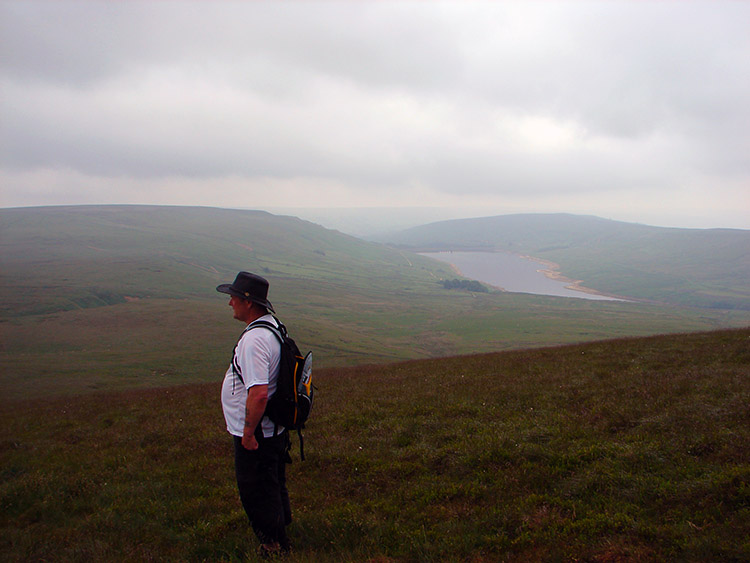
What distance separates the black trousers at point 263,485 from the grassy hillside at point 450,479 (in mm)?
661

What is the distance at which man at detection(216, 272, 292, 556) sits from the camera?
19.2ft

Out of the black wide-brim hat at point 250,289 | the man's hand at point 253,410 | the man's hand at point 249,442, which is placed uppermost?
the black wide-brim hat at point 250,289

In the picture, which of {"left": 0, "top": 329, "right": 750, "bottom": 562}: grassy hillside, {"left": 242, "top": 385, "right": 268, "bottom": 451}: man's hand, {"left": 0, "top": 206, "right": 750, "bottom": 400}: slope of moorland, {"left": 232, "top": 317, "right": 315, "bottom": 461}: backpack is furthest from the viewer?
{"left": 0, "top": 206, "right": 750, "bottom": 400}: slope of moorland

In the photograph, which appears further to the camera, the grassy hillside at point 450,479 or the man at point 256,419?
the grassy hillside at point 450,479

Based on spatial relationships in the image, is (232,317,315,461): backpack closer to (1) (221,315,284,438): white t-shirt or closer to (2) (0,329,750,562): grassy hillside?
(1) (221,315,284,438): white t-shirt

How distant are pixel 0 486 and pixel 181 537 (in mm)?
5888

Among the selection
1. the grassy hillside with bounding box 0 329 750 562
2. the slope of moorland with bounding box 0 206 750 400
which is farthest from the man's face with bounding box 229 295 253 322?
the slope of moorland with bounding box 0 206 750 400

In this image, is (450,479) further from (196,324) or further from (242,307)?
(196,324)

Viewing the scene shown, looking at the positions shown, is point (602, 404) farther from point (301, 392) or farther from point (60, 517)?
point (60, 517)

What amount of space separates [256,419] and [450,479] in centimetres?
451

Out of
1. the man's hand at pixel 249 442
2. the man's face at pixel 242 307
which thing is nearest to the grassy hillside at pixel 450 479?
the man's hand at pixel 249 442

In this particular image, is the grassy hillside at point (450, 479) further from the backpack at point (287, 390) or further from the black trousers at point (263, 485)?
the backpack at point (287, 390)

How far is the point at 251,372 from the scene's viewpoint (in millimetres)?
5852

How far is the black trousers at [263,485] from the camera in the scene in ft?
20.3
